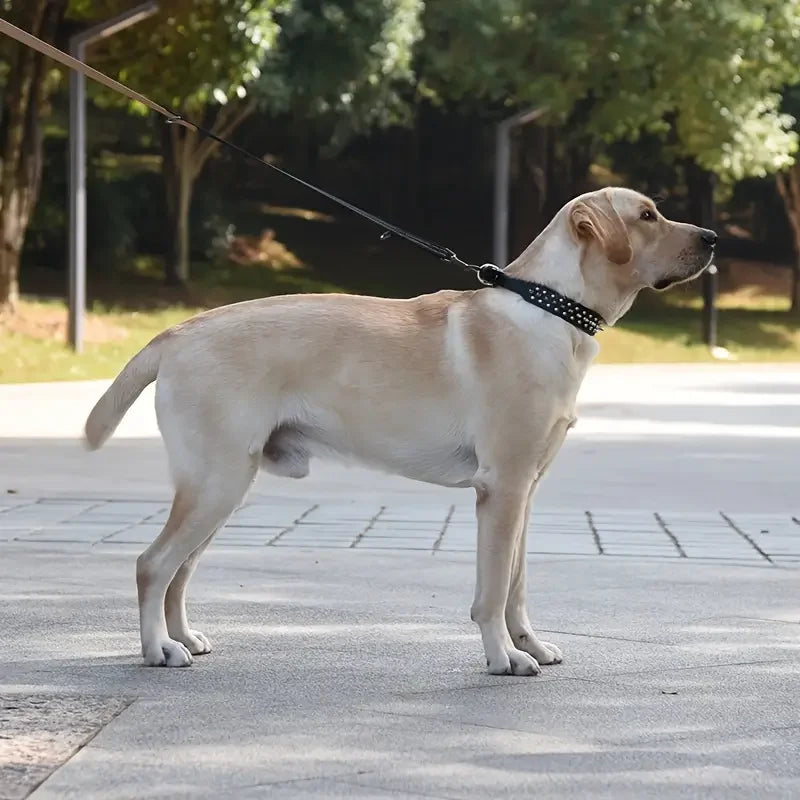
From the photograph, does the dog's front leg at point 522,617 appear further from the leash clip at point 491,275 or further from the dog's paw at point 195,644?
the dog's paw at point 195,644

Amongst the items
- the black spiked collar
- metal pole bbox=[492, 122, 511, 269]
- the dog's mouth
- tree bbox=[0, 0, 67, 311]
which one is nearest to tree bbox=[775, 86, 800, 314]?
metal pole bbox=[492, 122, 511, 269]

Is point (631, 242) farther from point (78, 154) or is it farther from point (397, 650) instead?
point (78, 154)

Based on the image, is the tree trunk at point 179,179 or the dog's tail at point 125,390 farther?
the tree trunk at point 179,179

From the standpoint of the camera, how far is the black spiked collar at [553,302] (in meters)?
6.55

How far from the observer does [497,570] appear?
251 inches

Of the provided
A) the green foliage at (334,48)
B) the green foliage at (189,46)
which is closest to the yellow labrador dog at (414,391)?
the green foliage at (189,46)

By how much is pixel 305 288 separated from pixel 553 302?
117ft

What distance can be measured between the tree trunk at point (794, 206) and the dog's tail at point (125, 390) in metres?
39.7

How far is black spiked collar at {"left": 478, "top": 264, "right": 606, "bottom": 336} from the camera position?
655 centimetres

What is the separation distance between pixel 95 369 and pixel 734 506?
15055 mm

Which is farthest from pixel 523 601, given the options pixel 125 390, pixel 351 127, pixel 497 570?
pixel 351 127

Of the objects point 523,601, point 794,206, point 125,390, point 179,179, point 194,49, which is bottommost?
point 794,206

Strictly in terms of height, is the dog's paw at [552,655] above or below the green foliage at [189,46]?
below

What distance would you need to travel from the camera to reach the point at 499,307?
21.6ft
